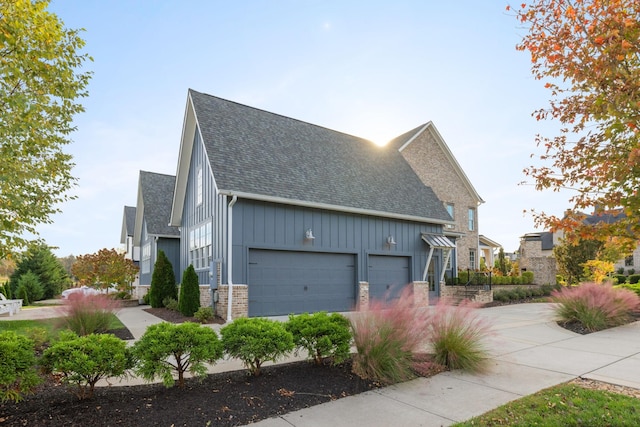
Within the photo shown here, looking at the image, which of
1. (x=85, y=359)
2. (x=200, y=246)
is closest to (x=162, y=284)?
(x=200, y=246)

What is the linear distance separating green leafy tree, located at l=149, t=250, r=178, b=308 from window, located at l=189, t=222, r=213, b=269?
7.00 feet

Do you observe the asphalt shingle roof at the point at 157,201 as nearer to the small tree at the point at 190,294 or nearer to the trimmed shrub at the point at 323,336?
the small tree at the point at 190,294

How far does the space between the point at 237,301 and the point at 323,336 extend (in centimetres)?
602

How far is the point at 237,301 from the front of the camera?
11.3 meters

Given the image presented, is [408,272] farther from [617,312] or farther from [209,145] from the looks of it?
[209,145]

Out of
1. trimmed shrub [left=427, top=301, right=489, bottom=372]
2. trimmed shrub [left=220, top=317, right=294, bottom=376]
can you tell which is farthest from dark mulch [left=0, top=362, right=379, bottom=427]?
trimmed shrub [left=427, top=301, right=489, bottom=372]

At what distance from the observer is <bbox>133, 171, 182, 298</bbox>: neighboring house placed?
65.3 ft

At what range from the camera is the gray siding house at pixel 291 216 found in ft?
38.9

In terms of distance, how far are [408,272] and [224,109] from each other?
9669 millimetres

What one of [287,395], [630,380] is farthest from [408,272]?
[287,395]

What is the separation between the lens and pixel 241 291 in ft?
37.3

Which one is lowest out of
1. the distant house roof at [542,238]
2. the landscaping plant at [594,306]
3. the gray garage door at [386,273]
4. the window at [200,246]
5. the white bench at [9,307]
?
the white bench at [9,307]

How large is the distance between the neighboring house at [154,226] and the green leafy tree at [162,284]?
808mm

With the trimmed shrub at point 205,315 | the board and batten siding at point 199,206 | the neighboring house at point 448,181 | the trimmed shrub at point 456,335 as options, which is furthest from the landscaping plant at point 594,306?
the neighboring house at point 448,181
